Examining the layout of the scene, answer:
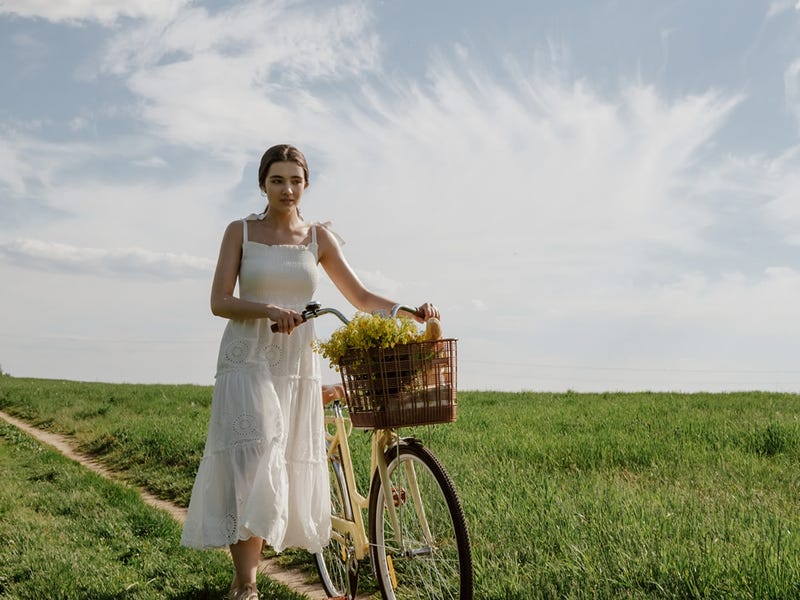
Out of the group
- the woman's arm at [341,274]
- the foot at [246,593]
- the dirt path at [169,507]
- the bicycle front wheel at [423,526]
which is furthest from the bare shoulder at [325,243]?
the dirt path at [169,507]

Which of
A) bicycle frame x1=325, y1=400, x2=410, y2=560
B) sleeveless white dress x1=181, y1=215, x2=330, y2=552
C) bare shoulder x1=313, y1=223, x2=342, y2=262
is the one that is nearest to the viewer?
bicycle frame x1=325, y1=400, x2=410, y2=560

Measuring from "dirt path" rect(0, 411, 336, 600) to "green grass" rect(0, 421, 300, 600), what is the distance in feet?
1.02

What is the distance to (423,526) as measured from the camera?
4430 millimetres

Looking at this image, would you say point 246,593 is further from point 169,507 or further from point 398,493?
point 169,507

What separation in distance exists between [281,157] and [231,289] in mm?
837

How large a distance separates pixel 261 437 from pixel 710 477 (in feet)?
16.3

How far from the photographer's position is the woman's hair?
4941 millimetres

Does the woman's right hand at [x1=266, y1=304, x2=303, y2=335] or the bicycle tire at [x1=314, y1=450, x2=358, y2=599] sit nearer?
the woman's right hand at [x1=266, y1=304, x2=303, y2=335]

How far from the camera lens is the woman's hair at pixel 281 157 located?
4.94 meters

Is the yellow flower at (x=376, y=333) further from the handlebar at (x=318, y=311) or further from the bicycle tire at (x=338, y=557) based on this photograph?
the bicycle tire at (x=338, y=557)

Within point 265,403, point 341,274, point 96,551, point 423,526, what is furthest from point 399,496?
point 96,551

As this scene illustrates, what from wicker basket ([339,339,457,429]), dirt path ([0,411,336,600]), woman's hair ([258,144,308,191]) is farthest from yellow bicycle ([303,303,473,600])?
woman's hair ([258,144,308,191])

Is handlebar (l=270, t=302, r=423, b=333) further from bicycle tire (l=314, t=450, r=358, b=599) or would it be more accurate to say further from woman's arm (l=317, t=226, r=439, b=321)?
bicycle tire (l=314, t=450, r=358, b=599)

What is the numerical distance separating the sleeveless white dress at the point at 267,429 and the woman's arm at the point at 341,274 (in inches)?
5.5
